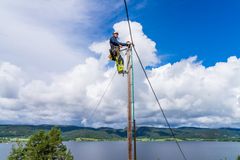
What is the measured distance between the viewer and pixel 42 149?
42688 millimetres

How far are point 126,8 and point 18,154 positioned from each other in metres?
40.7

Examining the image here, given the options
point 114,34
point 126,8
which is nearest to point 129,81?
point 114,34

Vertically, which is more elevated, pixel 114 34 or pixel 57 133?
pixel 114 34

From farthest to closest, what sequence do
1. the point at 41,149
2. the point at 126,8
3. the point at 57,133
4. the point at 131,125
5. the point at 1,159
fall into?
the point at 1,159
the point at 57,133
the point at 41,149
the point at 131,125
the point at 126,8

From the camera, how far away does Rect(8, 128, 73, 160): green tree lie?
42031 mm

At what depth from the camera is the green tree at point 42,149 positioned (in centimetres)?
4203

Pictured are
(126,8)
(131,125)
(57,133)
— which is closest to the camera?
(126,8)

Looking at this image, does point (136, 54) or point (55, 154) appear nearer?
point (136, 54)

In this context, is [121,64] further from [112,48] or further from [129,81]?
[129,81]

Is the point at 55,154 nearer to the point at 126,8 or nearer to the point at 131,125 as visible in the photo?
the point at 131,125

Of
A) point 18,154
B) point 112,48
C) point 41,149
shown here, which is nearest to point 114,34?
point 112,48

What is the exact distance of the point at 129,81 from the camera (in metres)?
12.5

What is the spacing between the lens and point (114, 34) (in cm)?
1431

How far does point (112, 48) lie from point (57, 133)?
34.7 metres
